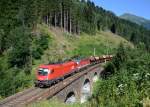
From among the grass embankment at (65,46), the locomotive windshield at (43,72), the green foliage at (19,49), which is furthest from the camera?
the grass embankment at (65,46)

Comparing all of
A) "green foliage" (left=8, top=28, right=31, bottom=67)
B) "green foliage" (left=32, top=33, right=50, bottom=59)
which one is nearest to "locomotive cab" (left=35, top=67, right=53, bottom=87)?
"green foliage" (left=8, top=28, right=31, bottom=67)

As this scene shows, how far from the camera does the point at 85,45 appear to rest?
5330 inches

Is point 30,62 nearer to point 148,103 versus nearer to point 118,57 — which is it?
point 118,57

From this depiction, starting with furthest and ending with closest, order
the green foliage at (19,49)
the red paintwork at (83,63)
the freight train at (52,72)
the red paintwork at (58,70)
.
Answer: the green foliage at (19,49), the red paintwork at (83,63), the red paintwork at (58,70), the freight train at (52,72)

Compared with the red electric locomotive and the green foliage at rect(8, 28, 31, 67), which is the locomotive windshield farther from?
the green foliage at rect(8, 28, 31, 67)

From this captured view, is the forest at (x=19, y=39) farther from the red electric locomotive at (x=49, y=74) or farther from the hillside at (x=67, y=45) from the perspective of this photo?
the red electric locomotive at (x=49, y=74)

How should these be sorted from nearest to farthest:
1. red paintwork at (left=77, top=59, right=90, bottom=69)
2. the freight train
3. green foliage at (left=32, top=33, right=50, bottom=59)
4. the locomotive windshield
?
the freight train → the locomotive windshield → red paintwork at (left=77, top=59, right=90, bottom=69) → green foliage at (left=32, top=33, right=50, bottom=59)

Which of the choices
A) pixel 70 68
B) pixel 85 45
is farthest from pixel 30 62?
pixel 85 45

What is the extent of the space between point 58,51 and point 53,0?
73.0 feet

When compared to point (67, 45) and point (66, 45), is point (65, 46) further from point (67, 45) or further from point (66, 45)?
point (67, 45)

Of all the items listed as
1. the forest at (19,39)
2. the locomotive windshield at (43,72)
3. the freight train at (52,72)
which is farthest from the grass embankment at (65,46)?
the locomotive windshield at (43,72)

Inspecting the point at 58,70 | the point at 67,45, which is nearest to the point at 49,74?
the point at 58,70

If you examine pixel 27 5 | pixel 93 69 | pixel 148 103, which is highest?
pixel 27 5

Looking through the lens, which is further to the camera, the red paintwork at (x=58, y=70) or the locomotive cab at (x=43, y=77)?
the red paintwork at (x=58, y=70)
